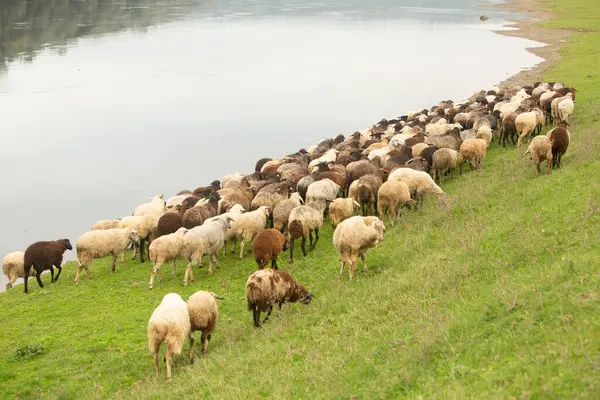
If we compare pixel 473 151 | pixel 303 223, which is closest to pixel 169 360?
pixel 303 223

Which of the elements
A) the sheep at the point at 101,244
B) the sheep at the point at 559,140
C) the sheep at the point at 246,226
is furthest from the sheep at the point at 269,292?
the sheep at the point at 559,140

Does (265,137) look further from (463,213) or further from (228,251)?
(463,213)

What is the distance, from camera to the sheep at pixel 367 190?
16.3 meters

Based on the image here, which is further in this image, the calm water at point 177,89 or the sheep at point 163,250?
the calm water at point 177,89

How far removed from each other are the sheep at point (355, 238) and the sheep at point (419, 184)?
4453mm

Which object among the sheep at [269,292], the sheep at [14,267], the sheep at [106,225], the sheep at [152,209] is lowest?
the sheep at [14,267]

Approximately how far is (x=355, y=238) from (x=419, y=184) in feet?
16.4

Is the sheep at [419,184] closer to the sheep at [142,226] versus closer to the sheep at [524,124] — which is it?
the sheep at [524,124]

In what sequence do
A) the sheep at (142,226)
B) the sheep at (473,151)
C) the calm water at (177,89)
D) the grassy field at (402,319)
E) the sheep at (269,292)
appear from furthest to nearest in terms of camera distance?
the calm water at (177,89) < the sheep at (473,151) < the sheep at (142,226) < the sheep at (269,292) < the grassy field at (402,319)

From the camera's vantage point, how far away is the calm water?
93.3 ft

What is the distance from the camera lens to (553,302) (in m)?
6.95

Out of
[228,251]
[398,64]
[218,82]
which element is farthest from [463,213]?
[398,64]

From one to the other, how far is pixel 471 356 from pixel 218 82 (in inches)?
1848

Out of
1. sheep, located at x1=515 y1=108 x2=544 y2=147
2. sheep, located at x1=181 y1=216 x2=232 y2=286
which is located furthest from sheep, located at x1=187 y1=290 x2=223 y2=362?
sheep, located at x1=515 y1=108 x2=544 y2=147
